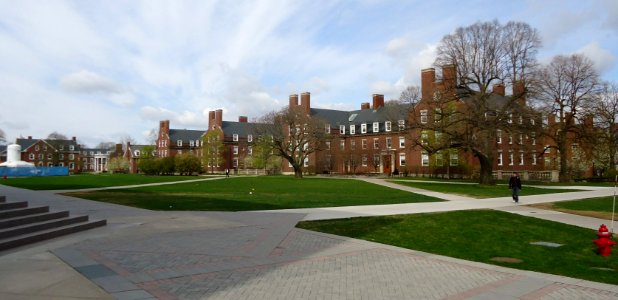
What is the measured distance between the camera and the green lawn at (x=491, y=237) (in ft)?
31.0

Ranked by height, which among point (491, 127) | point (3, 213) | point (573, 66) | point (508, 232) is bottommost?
point (508, 232)

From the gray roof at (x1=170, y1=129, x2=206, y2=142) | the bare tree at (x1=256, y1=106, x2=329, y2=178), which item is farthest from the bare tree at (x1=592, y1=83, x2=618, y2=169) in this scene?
the gray roof at (x1=170, y1=129, x2=206, y2=142)

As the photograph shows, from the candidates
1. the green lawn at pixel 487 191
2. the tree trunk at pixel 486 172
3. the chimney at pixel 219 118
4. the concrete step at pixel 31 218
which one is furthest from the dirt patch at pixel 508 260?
the chimney at pixel 219 118

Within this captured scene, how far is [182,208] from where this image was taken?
19.5m

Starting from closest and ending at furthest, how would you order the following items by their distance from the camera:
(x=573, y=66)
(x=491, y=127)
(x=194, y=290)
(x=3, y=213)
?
(x=194, y=290) → (x=3, y=213) → (x=491, y=127) → (x=573, y=66)

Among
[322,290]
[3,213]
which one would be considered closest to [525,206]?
[322,290]

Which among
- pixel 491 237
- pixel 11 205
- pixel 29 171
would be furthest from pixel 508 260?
pixel 29 171

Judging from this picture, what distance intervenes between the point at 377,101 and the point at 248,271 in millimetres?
78458

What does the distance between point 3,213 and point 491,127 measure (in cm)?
3418

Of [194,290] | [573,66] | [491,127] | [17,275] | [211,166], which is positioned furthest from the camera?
[211,166]

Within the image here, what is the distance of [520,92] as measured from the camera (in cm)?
3878

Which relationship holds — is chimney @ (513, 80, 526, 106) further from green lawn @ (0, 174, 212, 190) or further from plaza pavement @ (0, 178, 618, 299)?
A: green lawn @ (0, 174, 212, 190)

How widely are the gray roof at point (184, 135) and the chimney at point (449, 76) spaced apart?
85763mm

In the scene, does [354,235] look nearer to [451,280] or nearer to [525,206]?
[451,280]
